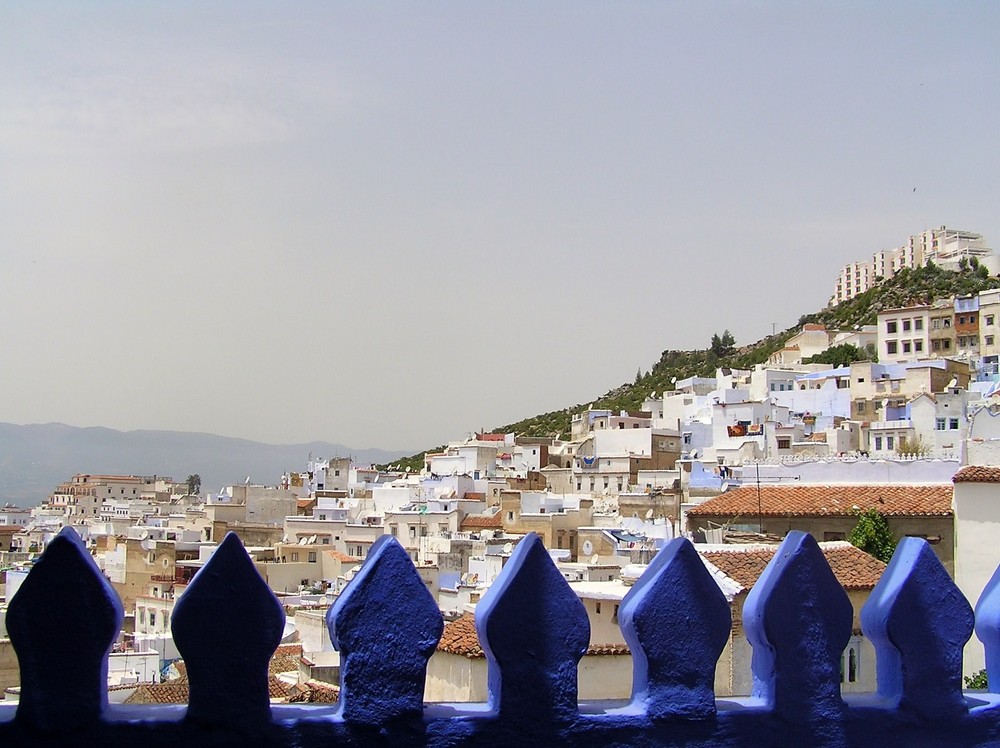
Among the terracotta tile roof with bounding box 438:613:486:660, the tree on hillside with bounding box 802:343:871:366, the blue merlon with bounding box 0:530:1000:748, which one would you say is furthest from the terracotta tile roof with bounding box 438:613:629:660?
the tree on hillside with bounding box 802:343:871:366

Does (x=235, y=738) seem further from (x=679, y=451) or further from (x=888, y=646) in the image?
(x=679, y=451)

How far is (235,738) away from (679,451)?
2002 inches

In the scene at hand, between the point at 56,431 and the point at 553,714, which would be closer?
the point at 553,714

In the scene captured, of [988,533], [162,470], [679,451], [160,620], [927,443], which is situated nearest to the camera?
[988,533]

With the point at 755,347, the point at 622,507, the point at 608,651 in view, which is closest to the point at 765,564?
the point at 608,651

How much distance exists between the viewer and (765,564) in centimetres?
1226

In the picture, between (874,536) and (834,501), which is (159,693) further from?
(834,501)

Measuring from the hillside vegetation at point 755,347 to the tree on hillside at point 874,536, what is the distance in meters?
55.6

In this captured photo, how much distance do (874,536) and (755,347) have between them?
240 ft

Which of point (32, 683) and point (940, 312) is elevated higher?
point (940, 312)

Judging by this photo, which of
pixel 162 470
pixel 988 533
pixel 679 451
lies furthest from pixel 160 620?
pixel 162 470

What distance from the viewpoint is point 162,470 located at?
532 feet

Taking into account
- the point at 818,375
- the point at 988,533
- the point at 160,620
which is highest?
the point at 818,375

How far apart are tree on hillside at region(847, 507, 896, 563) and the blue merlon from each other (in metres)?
16.2
